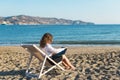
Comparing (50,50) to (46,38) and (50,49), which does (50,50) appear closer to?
(50,49)

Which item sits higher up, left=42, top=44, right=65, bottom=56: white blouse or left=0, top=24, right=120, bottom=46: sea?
left=42, top=44, right=65, bottom=56: white blouse

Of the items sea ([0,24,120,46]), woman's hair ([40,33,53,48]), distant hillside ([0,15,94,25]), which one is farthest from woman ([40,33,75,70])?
distant hillside ([0,15,94,25])

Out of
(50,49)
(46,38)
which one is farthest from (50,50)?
(46,38)

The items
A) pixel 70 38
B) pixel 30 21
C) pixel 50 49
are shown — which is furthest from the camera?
pixel 30 21

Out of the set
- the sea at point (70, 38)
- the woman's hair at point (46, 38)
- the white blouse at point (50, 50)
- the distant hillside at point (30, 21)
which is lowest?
the distant hillside at point (30, 21)

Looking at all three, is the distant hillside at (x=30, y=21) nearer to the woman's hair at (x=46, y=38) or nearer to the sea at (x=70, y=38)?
the sea at (x=70, y=38)

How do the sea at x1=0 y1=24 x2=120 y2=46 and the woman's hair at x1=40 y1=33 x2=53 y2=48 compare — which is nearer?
the woman's hair at x1=40 y1=33 x2=53 y2=48

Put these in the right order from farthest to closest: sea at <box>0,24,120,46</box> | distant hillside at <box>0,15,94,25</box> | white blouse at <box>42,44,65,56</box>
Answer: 1. distant hillside at <box>0,15,94,25</box>
2. sea at <box>0,24,120,46</box>
3. white blouse at <box>42,44,65,56</box>

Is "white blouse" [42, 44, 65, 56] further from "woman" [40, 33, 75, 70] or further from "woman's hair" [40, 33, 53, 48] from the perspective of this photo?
"woman's hair" [40, 33, 53, 48]

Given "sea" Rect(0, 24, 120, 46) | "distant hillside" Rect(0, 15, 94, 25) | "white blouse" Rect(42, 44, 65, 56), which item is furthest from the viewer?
"distant hillside" Rect(0, 15, 94, 25)

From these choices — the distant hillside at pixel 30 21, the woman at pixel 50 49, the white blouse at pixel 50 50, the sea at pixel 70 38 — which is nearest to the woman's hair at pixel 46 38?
the woman at pixel 50 49

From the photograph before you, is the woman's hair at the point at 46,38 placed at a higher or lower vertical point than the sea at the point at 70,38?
higher

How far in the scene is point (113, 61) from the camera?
38.4ft

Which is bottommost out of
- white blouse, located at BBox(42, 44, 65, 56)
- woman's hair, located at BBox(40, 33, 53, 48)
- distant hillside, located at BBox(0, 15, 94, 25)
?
distant hillside, located at BBox(0, 15, 94, 25)
